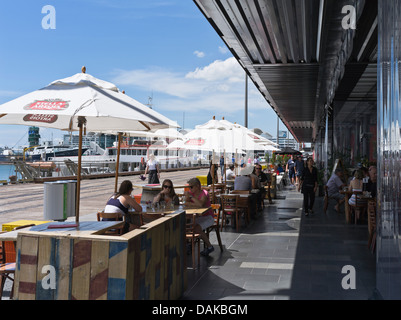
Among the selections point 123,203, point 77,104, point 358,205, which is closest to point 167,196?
point 123,203

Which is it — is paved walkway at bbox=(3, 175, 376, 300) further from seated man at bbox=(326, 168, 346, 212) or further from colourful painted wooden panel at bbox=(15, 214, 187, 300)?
seated man at bbox=(326, 168, 346, 212)

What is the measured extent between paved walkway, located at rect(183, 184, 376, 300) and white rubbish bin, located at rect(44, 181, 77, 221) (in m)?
2.51

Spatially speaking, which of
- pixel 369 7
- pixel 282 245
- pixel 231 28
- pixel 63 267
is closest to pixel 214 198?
pixel 282 245

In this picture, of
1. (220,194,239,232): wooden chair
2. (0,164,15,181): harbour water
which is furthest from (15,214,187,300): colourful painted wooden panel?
(0,164,15,181): harbour water

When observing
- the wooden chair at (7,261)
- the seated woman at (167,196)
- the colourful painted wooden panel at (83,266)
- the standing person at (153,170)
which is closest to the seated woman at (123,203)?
the seated woman at (167,196)

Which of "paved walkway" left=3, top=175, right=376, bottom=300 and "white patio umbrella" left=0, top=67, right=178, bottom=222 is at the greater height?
"white patio umbrella" left=0, top=67, right=178, bottom=222

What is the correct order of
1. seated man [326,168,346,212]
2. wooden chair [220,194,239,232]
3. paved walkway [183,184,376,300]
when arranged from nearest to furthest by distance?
paved walkway [183,184,376,300], wooden chair [220,194,239,232], seated man [326,168,346,212]

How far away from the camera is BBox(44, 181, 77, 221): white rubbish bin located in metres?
7.31

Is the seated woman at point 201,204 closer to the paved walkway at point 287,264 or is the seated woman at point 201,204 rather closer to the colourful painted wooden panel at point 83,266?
the paved walkway at point 287,264

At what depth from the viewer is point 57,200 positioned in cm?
734

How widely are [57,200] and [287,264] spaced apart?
12.6 ft

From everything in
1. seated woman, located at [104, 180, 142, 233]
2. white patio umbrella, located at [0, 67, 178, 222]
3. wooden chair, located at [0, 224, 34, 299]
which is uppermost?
white patio umbrella, located at [0, 67, 178, 222]

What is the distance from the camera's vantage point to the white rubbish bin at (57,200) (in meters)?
7.31
